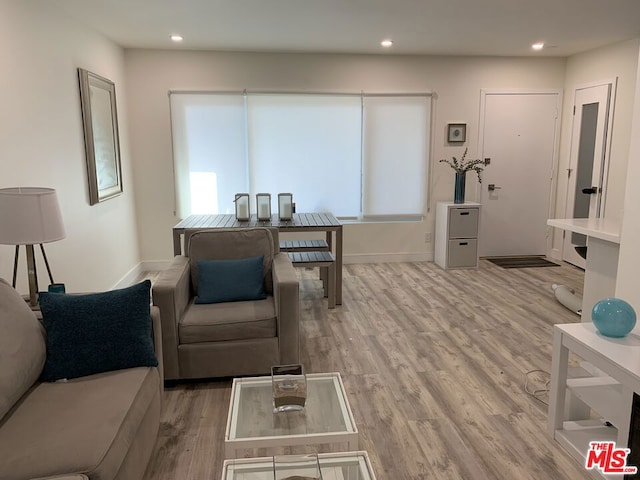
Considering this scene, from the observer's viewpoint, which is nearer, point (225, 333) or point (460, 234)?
point (225, 333)

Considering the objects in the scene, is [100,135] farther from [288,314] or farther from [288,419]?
[288,419]

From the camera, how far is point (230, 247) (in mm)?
3305

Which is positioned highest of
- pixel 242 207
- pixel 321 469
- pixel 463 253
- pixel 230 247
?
pixel 242 207

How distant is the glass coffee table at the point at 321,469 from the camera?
1614mm

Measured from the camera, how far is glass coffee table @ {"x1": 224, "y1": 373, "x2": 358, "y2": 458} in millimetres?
1753

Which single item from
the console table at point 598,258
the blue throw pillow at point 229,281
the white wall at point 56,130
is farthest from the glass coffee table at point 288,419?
the console table at point 598,258

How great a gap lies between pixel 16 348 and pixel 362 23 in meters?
3.55

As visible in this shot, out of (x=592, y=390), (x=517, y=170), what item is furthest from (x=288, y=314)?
(x=517, y=170)

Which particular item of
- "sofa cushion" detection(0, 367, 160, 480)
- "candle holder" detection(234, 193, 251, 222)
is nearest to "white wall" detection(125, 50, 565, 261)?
"candle holder" detection(234, 193, 251, 222)

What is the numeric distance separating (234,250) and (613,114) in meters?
4.36

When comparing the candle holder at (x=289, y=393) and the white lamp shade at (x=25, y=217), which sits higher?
the white lamp shade at (x=25, y=217)

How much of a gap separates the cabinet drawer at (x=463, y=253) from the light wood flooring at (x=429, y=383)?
0.54 meters

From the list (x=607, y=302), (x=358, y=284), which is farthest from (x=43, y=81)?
(x=607, y=302)

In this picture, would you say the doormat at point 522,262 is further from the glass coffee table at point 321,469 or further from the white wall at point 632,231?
the glass coffee table at point 321,469
